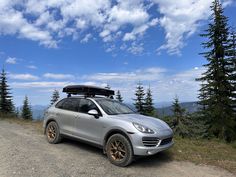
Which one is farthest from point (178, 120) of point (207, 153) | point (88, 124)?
point (88, 124)

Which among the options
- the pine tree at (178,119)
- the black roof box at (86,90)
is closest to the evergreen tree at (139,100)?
the pine tree at (178,119)

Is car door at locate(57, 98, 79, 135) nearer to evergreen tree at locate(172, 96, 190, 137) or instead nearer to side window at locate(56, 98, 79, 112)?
side window at locate(56, 98, 79, 112)

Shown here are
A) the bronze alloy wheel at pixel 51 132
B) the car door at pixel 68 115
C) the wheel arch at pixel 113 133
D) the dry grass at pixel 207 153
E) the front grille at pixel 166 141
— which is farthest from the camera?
the bronze alloy wheel at pixel 51 132

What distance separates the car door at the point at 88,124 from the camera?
719 cm

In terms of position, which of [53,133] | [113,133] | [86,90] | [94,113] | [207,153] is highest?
[86,90]

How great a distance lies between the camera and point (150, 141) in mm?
6230

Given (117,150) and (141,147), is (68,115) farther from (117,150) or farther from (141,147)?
(141,147)

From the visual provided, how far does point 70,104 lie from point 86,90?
752mm

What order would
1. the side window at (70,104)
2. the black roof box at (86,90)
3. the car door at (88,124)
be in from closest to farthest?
the car door at (88,124) < the side window at (70,104) < the black roof box at (86,90)

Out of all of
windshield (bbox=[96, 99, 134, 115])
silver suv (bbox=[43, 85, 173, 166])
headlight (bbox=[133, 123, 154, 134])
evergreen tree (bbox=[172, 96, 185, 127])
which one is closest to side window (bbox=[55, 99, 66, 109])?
silver suv (bbox=[43, 85, 173, 166])

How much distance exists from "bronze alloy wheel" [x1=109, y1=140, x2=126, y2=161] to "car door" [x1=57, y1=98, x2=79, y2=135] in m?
1.82

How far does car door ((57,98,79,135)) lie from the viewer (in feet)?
26.6

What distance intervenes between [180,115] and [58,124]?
2300cm

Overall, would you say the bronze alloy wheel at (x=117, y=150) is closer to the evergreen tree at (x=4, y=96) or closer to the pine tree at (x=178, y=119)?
the pine tree at (x=178, y=119)
